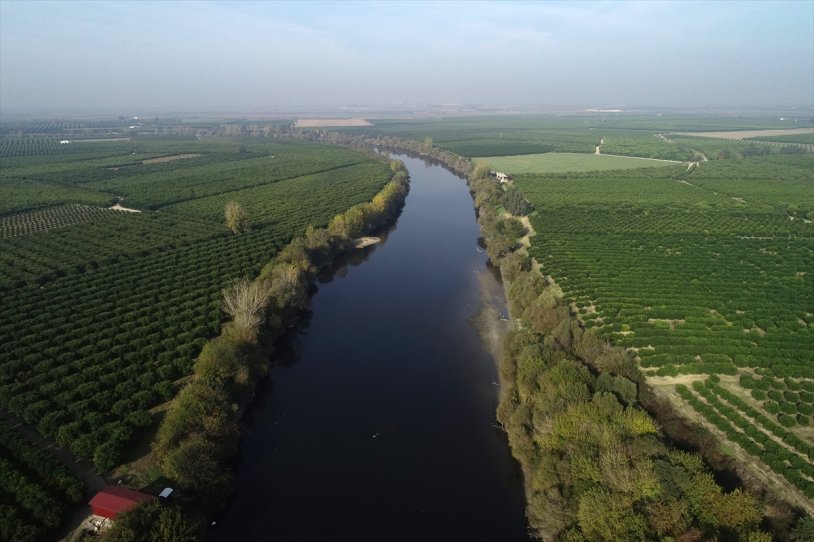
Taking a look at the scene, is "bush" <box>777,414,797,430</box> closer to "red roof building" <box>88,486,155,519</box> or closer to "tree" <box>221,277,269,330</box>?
"red roof building" <box>88,486,155,519</box>

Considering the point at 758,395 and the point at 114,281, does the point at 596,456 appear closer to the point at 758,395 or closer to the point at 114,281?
the point at 758,395

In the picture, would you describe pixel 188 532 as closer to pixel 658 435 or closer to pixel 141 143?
pixel 658 435

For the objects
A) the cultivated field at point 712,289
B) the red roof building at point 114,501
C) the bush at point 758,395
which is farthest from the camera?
the bush at point 758,395

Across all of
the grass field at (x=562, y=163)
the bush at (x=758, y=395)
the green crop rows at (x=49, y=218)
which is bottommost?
the bush at (x=758, y=395)

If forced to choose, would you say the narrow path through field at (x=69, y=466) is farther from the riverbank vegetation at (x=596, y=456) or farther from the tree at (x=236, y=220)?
the tree at (x=236, y=220)

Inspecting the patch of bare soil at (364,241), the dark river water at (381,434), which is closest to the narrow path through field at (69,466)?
the dark river water at (381,434)

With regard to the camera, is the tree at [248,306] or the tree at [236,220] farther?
the tree at [236,220]

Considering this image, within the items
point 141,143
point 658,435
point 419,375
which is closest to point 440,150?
point 141,143
